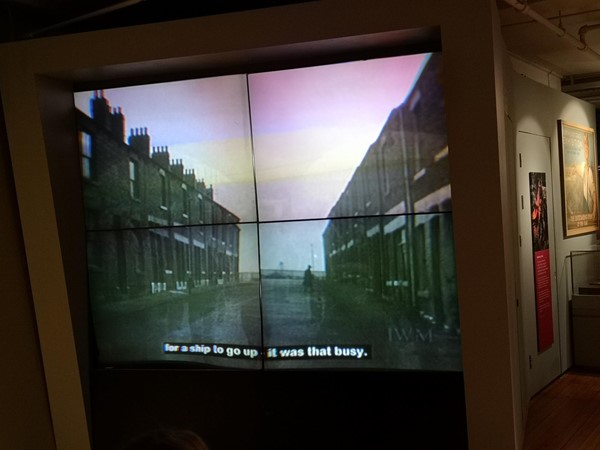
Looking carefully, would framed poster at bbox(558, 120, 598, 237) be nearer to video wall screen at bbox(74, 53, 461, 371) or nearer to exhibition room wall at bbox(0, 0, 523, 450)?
exhibition room wall at bbox(0, 0, 523, 450)

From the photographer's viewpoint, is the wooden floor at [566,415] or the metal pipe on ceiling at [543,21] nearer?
the metal pipe on ceiling at [543,21]

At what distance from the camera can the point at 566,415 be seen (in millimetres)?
5637

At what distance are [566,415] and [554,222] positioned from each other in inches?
84.8

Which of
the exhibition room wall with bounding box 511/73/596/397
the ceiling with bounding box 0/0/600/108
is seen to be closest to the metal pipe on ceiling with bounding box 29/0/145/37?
the ceiling with bounding box 0/0/600/108

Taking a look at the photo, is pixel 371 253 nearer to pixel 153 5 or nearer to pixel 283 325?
pixel 283 325

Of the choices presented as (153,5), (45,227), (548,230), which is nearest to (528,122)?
(548,230)

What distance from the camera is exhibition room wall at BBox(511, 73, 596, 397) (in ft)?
19.3

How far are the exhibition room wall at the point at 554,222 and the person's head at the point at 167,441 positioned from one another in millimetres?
4533

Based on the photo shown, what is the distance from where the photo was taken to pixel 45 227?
4559 millimetres

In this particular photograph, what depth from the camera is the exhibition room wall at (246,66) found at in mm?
3859

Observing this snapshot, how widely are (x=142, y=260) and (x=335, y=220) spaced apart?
1.61 metres

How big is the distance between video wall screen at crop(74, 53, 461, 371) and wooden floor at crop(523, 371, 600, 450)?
5.00 feet

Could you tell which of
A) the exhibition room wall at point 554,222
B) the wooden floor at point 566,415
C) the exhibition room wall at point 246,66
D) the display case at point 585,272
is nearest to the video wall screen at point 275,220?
the exhibition room wall at point 246,66

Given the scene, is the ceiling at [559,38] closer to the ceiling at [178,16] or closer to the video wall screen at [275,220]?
the ceiling at [178,16]
